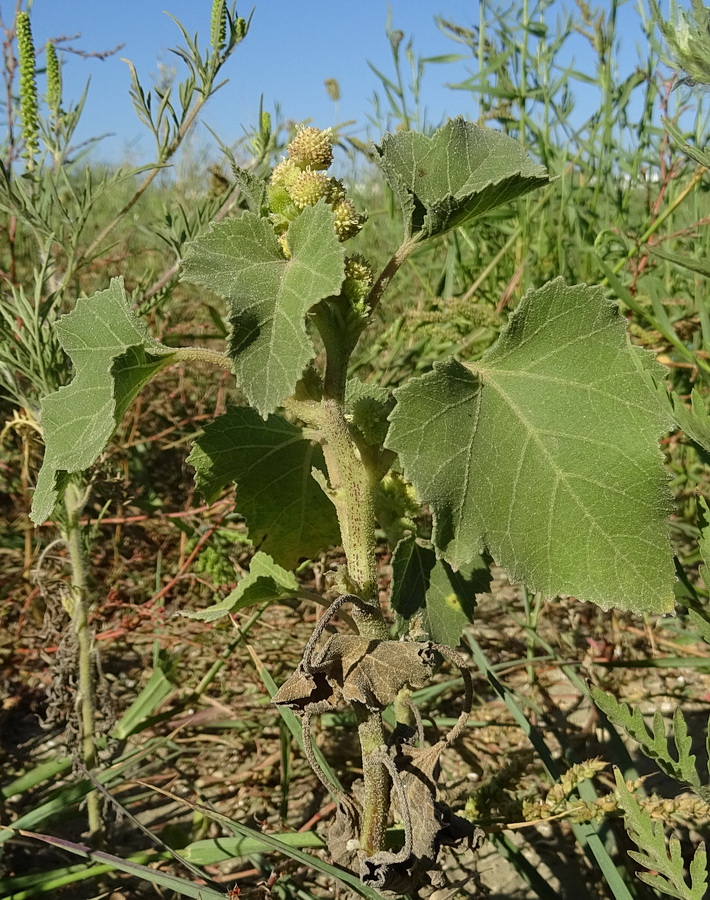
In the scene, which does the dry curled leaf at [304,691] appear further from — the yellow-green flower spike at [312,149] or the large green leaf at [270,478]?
the yellow-green flower spike at [312,149]

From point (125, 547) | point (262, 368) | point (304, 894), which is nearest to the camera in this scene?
point (262, 368)

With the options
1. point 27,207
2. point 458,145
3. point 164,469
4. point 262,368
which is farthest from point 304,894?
point 164,469

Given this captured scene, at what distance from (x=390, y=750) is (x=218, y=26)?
4.11ft

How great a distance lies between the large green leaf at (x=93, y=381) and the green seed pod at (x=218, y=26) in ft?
2.39

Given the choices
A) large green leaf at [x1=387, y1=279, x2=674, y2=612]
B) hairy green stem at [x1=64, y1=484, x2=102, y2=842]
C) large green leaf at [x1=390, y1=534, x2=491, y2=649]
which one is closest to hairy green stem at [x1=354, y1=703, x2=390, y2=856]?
large green leaf at [x1=390, y1=534, x2=491, y2=649]

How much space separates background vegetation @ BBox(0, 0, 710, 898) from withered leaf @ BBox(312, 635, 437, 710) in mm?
174

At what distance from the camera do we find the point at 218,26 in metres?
1.38

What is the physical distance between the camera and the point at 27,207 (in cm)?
135

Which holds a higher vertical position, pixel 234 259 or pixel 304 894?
pixel 234 259

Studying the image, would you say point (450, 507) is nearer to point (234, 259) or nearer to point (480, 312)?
point (234, 259)

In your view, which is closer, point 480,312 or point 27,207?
point 27,207

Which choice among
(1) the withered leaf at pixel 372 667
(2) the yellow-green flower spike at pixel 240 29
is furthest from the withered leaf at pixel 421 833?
(2) the yellow-green flower spike at pixel 240 29

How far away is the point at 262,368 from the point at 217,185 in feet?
4.29

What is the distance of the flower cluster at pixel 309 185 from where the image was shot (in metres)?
0.73
